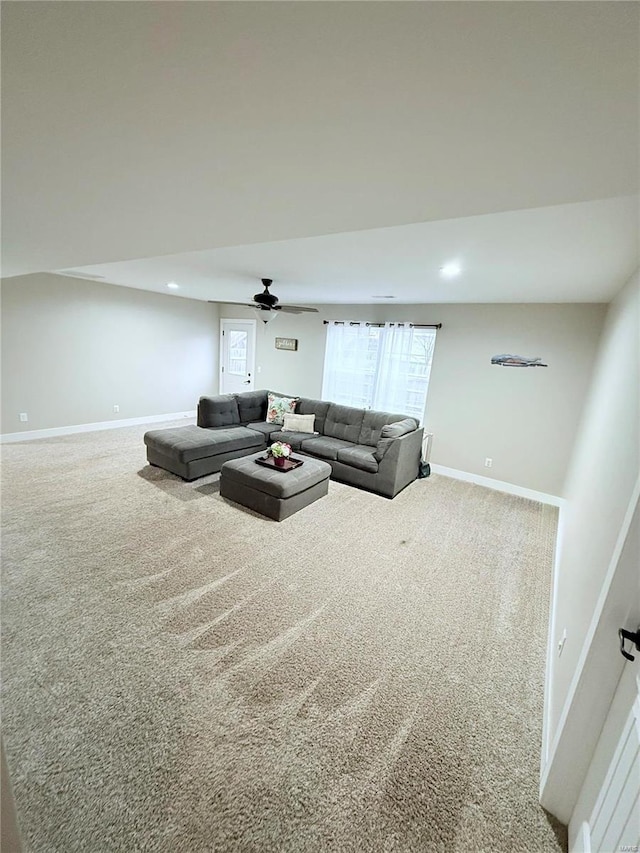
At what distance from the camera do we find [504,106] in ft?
2.03

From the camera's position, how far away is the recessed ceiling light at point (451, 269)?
2469 mm

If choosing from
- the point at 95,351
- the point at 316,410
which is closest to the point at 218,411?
the point at 316,410

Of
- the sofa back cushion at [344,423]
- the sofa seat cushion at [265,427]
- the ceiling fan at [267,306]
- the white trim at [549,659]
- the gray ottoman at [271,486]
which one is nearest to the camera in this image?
the white trim at [549,659]

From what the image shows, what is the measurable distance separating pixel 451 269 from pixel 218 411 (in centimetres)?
360

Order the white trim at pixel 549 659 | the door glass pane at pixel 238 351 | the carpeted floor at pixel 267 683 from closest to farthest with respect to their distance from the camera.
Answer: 1. the carpeted floor at pixel 267 683
2. the white trim at pixel 549 659
3. the door glass pane at pixel 238 351

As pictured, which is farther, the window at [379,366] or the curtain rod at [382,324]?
the window at [379,366]

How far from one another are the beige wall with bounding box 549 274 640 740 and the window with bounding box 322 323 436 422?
2631 millimetres

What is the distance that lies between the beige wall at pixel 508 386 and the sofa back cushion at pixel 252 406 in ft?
6.83

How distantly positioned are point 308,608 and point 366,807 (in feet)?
3.28

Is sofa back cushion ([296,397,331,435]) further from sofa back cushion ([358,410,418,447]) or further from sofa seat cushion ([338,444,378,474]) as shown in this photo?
sofa seat cushion ([338,444,378,474])

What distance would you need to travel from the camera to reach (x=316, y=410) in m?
5.21

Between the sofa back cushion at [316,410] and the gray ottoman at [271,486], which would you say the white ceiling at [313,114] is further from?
the sofa back cushion at [316,410]

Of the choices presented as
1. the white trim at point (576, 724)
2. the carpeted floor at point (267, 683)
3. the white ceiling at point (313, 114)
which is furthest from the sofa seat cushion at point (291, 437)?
the white trim at point (576, 724)

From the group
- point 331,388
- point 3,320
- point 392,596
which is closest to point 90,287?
point 3,320
